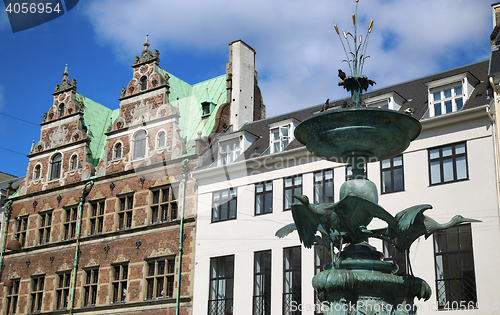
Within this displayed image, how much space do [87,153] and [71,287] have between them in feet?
20.3

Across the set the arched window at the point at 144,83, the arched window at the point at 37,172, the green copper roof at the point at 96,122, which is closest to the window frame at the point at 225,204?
the arched window at the point at 144,83

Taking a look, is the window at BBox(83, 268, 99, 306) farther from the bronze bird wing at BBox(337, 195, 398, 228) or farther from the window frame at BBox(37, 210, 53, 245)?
the bronze bird wing at BBox(337, 195, 398, 228)

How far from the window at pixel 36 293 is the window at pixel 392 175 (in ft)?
54.4

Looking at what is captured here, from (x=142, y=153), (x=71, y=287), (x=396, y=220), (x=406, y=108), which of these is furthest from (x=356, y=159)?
(x=71, y=287)

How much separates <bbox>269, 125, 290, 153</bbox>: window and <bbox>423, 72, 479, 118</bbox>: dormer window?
17.9ft

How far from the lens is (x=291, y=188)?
72.0 ft

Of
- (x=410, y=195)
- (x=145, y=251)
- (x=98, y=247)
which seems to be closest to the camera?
(x=410, y=195)

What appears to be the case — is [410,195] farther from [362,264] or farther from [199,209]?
[362,264]

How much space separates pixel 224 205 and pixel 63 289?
884 cm

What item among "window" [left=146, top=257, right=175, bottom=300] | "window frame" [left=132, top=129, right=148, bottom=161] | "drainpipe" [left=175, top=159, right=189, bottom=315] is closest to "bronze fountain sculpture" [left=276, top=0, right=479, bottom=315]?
"drainpipe" [left=175, top=159, right=189, bottom=315]

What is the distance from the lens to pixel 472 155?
60.1 feet

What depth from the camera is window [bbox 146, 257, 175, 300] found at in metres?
23.6

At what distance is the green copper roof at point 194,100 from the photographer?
2786 cm

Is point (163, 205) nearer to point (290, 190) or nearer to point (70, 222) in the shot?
point (70, 222)
